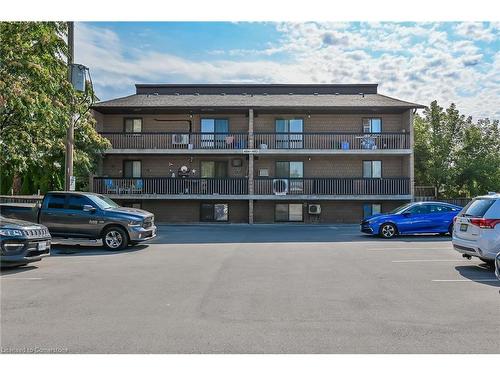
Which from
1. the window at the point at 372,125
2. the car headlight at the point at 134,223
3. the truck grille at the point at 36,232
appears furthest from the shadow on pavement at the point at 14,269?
the window at the point at 372,125

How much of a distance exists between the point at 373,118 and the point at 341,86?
169 inches

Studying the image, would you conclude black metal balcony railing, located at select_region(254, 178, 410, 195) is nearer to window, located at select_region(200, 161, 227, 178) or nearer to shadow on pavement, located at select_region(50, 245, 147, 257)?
window, located at select_region(200, 161, 227, 178)

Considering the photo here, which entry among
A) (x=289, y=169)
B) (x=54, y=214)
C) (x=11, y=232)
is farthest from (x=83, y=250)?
(x=289, y=169)

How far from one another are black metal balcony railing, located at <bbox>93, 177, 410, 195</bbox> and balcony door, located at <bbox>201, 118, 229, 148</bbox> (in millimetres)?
2222

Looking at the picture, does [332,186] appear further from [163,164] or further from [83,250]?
[83,250]

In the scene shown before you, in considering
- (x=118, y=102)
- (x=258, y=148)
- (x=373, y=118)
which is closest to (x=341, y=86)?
(x=373, y=118)

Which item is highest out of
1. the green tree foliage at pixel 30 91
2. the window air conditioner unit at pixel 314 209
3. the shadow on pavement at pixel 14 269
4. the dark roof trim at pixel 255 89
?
the dark roof trim at pixel 255 89

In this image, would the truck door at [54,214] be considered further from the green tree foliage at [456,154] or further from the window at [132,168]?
the green tree foliage at [456,154]

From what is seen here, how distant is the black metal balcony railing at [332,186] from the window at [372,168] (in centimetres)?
195

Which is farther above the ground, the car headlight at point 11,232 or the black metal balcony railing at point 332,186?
the black metal balcony railing at point 332,186

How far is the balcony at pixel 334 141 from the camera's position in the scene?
25969mm

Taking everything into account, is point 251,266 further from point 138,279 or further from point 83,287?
point 83,287

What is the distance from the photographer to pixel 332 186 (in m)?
25.6

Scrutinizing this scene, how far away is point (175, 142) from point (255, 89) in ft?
26.1
